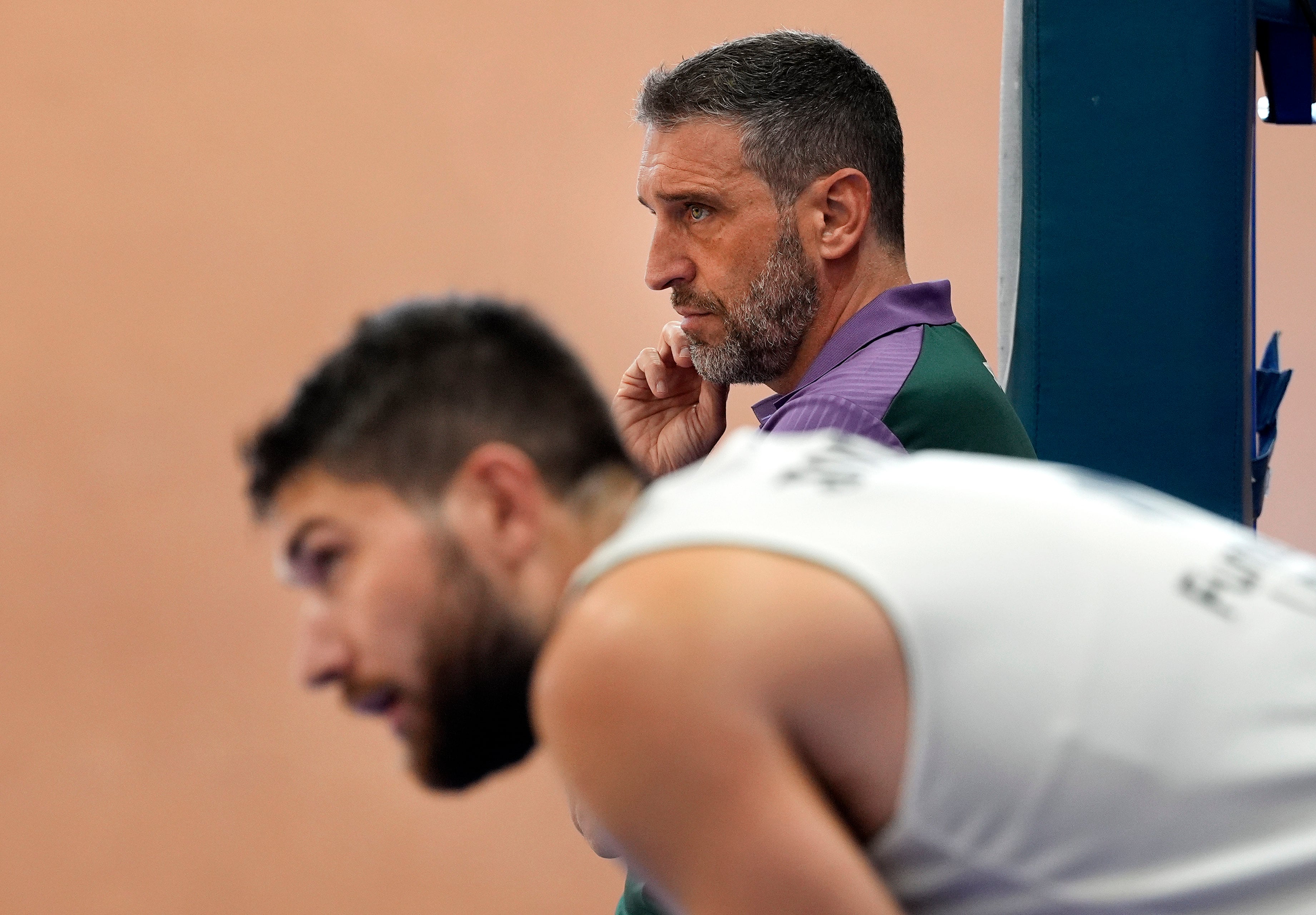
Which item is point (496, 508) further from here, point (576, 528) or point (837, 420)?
point (837, 420)

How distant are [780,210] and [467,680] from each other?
88 centimetres

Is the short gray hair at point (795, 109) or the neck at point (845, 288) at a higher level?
the short gray hair at point (795, 109)

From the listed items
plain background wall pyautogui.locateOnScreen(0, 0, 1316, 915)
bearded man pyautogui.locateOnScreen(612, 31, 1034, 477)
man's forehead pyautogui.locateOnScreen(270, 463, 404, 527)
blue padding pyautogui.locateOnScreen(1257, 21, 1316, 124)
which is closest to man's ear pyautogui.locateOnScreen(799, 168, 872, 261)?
bearded man pyautogui.locateOnScreen(612, 31, 1034, 477)

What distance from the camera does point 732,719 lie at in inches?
21.7

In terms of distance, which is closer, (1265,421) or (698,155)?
(698,155)

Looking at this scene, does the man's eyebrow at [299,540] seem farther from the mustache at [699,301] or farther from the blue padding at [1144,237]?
the blue padding at [1144,237]

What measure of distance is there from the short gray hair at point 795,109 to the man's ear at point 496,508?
2.71 feet

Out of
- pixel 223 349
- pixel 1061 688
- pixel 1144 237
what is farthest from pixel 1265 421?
pixel 223 349

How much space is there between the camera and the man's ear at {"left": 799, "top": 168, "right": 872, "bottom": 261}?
4.63 feet

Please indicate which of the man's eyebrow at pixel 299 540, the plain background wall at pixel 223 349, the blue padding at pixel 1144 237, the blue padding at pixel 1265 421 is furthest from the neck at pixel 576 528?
the plain background wall at pixel 223 349

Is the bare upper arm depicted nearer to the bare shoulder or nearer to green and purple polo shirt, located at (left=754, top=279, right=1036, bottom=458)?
the bare shoulder

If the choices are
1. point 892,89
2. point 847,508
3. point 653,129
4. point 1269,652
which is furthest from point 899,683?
point 892,89

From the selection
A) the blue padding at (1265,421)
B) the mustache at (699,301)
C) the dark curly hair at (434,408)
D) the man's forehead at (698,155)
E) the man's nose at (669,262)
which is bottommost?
the blue padding at (1265,421)

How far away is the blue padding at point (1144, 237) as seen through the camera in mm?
1626
